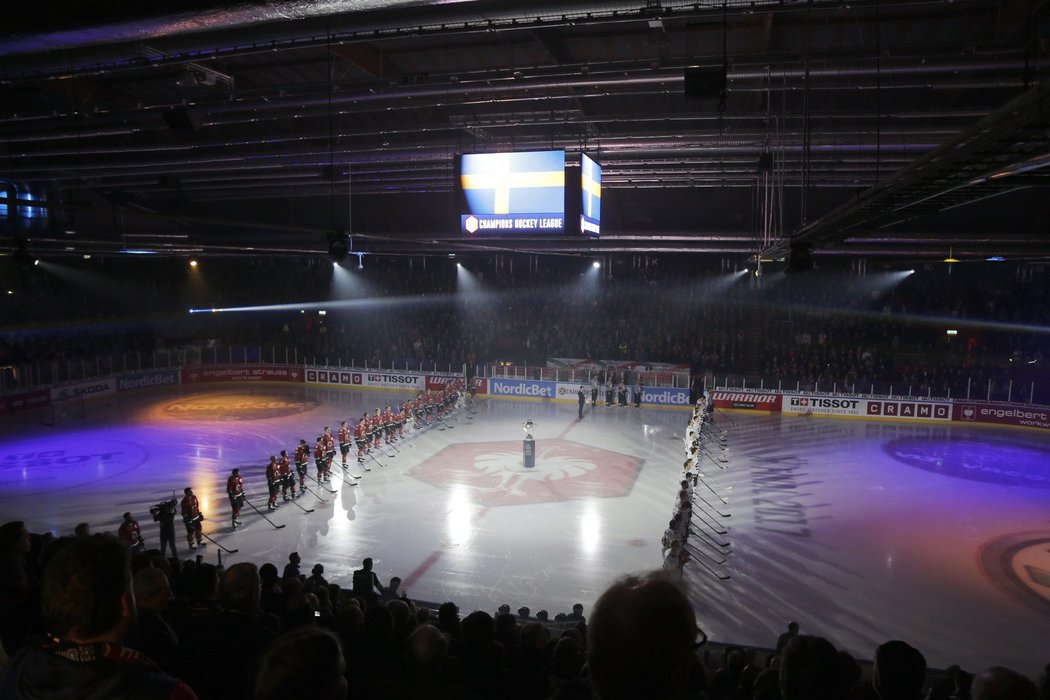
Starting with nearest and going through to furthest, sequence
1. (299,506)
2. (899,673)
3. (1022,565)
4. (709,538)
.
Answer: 1. (899,673)
2. (1022,565)
3. (709,538)
4. (299,506)

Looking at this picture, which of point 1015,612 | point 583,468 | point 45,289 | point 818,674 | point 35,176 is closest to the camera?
point 818,674

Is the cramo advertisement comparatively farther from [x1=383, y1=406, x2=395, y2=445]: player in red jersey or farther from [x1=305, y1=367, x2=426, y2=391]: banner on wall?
[x1=383, y1=406, x2=395, y2=445]: player in red jersey

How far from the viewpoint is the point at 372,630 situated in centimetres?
459

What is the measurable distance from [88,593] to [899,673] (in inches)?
143

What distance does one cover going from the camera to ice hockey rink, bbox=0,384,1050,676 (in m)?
10.9

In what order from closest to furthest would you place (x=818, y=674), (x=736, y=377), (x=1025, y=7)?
1. (x=818, y=674)
2. (x=1025, y=7)
3. (x=736, y=377)

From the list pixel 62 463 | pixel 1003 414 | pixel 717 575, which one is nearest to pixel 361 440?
pixel 62 463

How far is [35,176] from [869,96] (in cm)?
2323

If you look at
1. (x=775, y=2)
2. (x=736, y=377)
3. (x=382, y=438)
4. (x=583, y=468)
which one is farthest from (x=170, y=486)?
(x=736, y=377)

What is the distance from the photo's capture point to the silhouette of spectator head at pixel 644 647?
142 cm

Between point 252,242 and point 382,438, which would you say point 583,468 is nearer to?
point 382,438

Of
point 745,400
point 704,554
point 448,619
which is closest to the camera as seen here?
point 448,619

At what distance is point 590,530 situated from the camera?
46.2 feet

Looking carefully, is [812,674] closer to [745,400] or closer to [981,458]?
[981,458]
